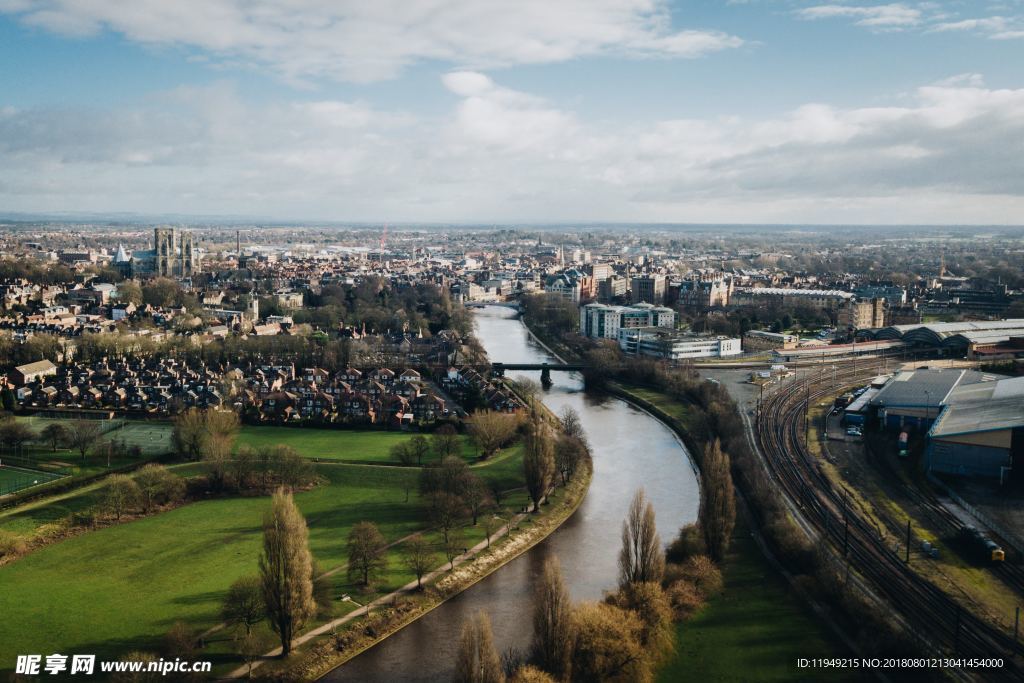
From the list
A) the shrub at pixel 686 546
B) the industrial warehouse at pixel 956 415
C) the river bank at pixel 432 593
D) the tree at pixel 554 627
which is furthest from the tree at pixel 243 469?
the industrial warehouse at pixel 956 415

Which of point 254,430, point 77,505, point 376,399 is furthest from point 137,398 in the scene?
point 77,505

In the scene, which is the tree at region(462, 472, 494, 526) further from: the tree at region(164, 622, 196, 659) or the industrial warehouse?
the industrial warehouse

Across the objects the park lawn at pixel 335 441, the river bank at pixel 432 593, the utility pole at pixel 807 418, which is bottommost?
Result: the river bank at pixel 432 593

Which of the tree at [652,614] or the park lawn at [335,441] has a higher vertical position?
the park lawn at [335,441]

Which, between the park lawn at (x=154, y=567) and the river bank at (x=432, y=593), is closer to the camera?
the river bank at (x=432, y=593)

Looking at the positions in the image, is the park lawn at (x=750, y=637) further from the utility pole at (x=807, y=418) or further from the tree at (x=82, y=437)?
the tree at (x=82, y=437)

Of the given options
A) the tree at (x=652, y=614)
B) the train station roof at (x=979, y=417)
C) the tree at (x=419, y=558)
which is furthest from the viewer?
the train station roof at (x=979, y=417)

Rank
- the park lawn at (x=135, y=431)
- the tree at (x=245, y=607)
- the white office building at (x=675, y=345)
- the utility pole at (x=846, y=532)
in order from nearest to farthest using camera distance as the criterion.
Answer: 1. the tree at (x=245, y=607)
2. the utility pole at (x=846, y=532)
3. the park lawn at (x=135, y=431)
4. the white office building at (x=675, y=345)

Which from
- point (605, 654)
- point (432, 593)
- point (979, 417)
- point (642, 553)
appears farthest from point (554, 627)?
point (979, 417)
